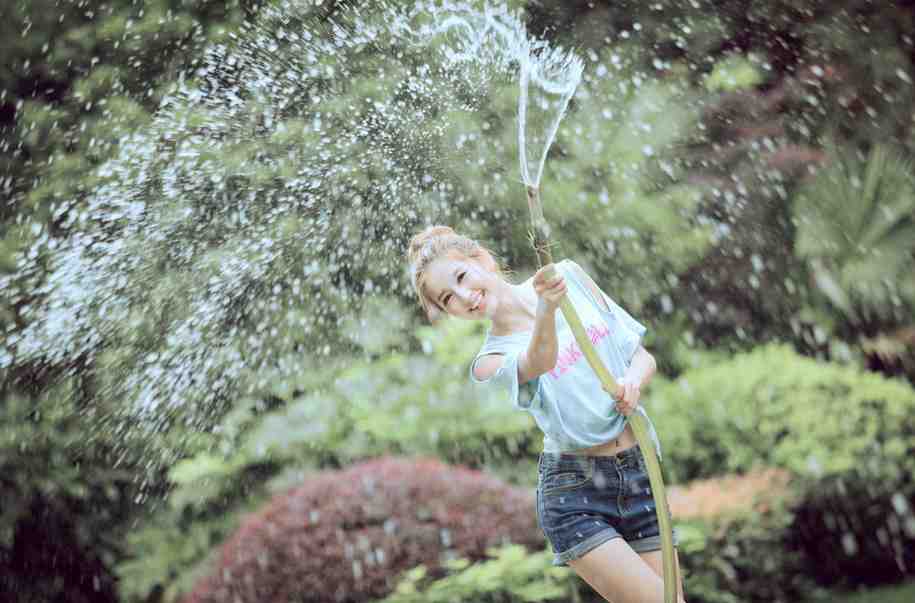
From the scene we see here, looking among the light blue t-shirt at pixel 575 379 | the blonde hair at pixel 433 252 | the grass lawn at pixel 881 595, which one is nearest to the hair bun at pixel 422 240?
the blonde hair at pixel 433 252

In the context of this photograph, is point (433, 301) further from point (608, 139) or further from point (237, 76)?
point (237, 76)

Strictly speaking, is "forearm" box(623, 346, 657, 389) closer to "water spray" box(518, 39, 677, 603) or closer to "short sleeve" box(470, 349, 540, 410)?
"water spray" box(518, 39, 677, 603)

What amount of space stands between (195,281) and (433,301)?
3.33 m

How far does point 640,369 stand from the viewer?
238 centimetres

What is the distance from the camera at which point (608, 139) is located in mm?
5855

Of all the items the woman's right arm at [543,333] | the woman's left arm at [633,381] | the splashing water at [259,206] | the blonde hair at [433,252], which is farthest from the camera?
the splashing water at [259,206]

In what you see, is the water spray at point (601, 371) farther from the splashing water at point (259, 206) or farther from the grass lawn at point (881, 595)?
the splashing water at point (259, 206)

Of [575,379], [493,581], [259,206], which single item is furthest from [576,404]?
[259,206]

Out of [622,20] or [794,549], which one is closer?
[794,549]

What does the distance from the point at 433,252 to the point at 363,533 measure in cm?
235

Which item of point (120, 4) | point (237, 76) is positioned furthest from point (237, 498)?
point (120, 4)

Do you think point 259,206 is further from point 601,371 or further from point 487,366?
point 601,371

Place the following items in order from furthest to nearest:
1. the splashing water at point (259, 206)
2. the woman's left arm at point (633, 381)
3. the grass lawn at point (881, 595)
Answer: the splashing water at point (259, 206), the grass lawn at point (881, 595), the woman's left arm at point (633, 381)

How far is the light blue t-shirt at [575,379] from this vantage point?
232cm
